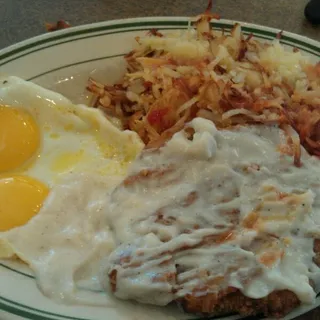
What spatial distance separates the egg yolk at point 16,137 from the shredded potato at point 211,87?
381mm

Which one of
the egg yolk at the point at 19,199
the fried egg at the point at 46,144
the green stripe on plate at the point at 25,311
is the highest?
the fried egg at the point at 46,144

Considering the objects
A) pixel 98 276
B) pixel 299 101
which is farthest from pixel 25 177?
pixel 299 101

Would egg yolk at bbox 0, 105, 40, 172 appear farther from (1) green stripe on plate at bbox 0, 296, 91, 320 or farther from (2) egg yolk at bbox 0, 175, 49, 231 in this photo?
(1) green stripe on plate at bbox 0, 296, 91, 320

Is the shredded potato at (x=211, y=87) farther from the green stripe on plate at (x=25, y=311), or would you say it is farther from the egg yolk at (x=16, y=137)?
the green stripe on plate at (x=25, y=311)

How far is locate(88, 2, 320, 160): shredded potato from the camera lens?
2.07 meters

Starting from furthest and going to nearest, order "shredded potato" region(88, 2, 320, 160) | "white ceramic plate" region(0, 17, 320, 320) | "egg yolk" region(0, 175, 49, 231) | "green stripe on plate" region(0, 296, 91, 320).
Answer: "white ceramic plate" region(0, 17, 320, 320) < "shredded potato" region(88, 2, 320, 160) < "egg yolk" region(0, 175, 49, 231) < "green stripe on plate" region(0, 296, 91, 320)

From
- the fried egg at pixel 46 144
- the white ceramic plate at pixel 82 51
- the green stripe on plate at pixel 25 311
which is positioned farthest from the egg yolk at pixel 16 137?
the green stripe on plate at pixel 25 311

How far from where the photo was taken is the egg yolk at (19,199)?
1.85 metres

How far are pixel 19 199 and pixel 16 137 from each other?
0.32 m

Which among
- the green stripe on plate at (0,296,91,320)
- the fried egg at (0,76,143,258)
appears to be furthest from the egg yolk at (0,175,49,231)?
the green stripe on plate at (0,296,91,320)

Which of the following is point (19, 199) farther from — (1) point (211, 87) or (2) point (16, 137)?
(1) point (211, 87)

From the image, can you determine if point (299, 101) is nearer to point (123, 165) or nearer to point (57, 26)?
point (123, 165)

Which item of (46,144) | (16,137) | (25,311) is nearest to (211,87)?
(46,144)

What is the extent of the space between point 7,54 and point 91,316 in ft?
4.49
